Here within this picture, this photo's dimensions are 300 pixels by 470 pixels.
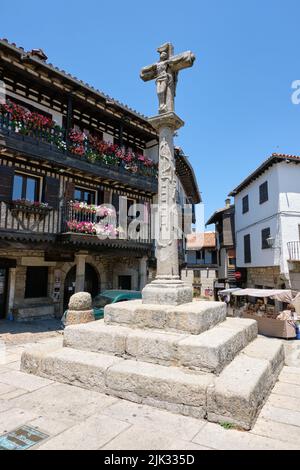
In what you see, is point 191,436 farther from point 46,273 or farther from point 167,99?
point 46,273

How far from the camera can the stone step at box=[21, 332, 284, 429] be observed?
3033mm

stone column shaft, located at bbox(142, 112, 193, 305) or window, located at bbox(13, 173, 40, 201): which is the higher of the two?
window, located at bbox(13, 173, 40, 201)

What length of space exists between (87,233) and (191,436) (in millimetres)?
9323

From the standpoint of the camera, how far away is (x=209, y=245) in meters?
32.6

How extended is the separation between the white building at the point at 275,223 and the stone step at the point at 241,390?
45.9 ft

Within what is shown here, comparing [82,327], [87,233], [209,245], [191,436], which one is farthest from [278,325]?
[209,245]

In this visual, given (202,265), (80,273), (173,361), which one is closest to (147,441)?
(173,361)

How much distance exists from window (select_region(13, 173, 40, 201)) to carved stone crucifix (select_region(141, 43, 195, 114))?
23.5 ft

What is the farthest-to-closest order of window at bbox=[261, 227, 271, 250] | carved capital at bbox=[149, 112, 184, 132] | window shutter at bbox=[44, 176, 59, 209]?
window at bbox=[261, 227, 271, 250]
window shutter at bbox=[44, 176, 59, 209]
carved capital at bbox=[149, 112, 184, 132]

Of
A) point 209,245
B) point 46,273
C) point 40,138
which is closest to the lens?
point 40,138

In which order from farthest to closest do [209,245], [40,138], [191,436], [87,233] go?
[209,245] → [87,233] → [40,138] → [191,436]

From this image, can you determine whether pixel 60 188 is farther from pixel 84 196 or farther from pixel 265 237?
pixel 265 237

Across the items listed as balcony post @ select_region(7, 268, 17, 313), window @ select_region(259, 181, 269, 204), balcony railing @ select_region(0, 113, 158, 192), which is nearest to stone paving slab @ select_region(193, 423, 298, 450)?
balcony railing @ select_region(0, 113, 158, 192)

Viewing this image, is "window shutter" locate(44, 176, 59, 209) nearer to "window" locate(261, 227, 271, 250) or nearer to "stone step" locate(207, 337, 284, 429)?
"stone step" locate(207, 337, 284, 429)
